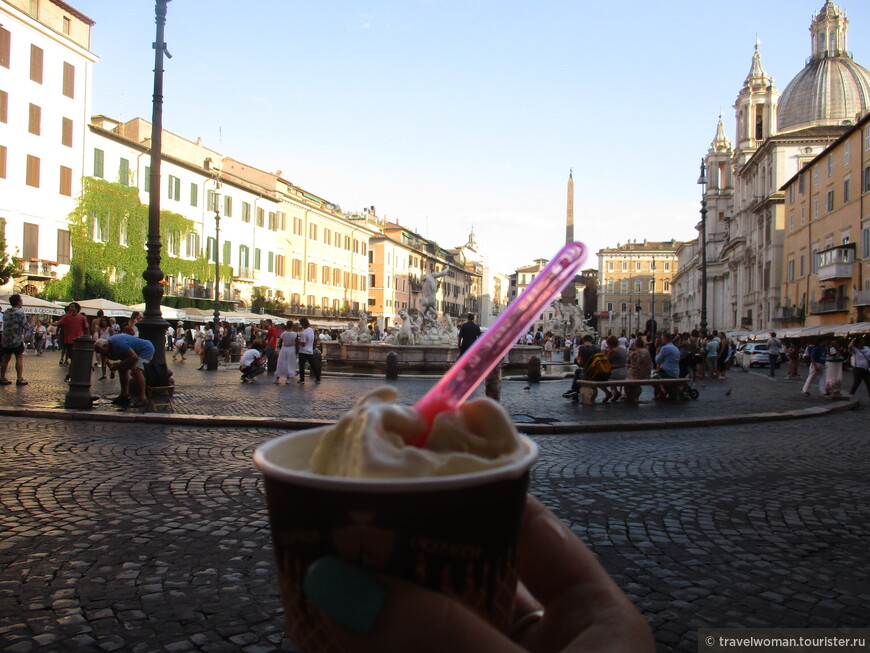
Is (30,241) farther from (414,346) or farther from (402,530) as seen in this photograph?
(402,530)

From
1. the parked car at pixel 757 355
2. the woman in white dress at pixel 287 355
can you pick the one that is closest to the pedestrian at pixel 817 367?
the woman in white dress at pixel 287 355

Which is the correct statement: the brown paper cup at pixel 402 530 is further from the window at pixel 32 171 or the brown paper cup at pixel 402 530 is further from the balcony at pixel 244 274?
the balcony at pixel 244 274

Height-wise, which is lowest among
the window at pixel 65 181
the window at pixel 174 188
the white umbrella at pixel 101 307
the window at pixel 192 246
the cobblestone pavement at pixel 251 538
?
the cobblestone pavement at pixel 251 538

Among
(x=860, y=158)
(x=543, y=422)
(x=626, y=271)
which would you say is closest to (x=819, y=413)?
(x=543, y=422)

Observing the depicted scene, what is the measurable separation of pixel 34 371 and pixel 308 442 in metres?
20.4

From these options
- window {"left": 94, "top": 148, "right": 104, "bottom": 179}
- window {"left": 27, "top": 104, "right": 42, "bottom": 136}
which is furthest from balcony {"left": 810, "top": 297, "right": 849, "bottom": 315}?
window {"left": 27, "top": 104, "right": 42, "bottom": 136}

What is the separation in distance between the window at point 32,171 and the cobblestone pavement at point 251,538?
105 feet

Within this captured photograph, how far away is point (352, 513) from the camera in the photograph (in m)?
0.85

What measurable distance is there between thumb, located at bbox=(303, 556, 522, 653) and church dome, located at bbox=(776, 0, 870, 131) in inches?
2981

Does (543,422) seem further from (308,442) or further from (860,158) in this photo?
(860,158)

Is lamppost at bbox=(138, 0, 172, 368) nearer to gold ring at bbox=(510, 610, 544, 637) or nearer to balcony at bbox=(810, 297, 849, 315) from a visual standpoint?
gold ring at bbox=(510, 610, 544, 637)

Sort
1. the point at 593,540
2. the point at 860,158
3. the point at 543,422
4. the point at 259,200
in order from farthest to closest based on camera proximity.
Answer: the point at 259,200, the point at 860,158, the point at 543,422, the point at 593,540

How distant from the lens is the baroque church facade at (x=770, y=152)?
2357 inches

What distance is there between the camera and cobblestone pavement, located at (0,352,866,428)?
1117 centimetres
